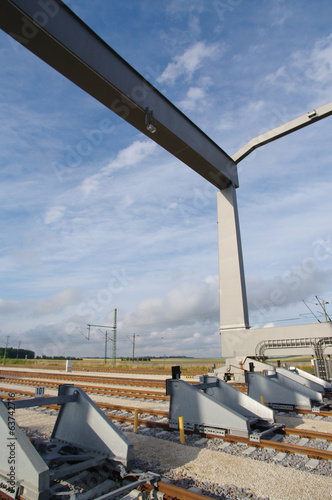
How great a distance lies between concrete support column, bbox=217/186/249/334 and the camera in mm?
15422

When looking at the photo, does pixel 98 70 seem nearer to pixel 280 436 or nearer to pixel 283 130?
pixel 283 130

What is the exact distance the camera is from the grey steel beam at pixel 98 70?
850 centimetres

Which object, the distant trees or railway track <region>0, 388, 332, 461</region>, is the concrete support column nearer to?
railway track <region>0, 388, 332, 461</region>

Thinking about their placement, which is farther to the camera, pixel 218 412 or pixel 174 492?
pixel 218 412

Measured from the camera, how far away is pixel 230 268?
52.6 feet

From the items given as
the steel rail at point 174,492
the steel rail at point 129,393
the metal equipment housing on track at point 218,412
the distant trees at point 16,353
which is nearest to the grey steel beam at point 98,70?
the metal equipment housing on track at point 218,412

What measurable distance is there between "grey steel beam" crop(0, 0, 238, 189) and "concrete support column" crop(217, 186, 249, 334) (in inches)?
131

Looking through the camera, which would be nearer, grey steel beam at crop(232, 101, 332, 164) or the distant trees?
grey steel beam at crop(232, 101, 332, 164)

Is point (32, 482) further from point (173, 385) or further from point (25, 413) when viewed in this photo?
point (25, 413)

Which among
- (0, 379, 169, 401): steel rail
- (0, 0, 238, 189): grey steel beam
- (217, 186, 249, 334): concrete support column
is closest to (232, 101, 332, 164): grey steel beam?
(217, 186, 249, 334): concrete support column

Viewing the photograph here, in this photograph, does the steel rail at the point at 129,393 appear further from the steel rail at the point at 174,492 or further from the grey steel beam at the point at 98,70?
the grey steel beam at the point at 98,70

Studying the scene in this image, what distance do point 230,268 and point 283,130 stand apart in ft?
24.3

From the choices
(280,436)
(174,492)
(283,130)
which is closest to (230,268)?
(283,130)

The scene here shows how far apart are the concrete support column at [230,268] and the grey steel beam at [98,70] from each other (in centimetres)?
333
